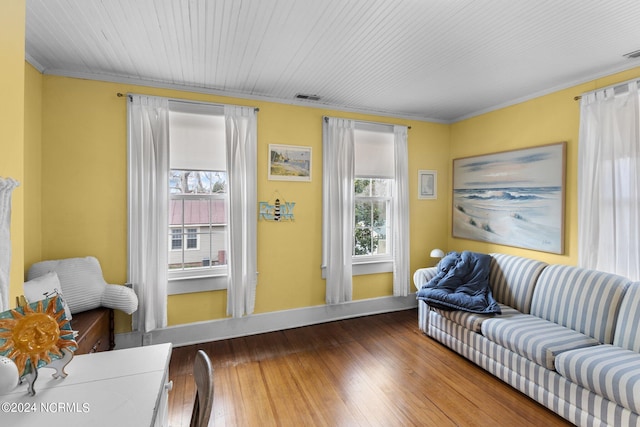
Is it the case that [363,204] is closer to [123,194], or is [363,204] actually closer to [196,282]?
[196,282]

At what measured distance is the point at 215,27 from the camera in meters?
2.03

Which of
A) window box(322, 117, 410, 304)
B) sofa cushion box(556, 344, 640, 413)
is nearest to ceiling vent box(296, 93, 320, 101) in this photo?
window box(322, 117, 410, 304)

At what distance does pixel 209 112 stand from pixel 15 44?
5.94 ft

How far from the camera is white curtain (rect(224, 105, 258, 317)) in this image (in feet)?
10.4

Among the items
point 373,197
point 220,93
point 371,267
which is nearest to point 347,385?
point 371,267

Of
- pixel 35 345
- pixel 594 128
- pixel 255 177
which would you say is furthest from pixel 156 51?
pixel 594 128

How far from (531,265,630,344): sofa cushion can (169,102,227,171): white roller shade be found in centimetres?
342

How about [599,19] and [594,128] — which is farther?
[594,128]

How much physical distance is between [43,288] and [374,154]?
3553 mm

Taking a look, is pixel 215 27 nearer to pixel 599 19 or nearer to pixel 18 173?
pixel 18 173

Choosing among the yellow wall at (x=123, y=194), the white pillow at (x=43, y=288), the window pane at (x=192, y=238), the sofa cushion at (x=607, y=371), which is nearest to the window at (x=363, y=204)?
the yellow wall at (x=123, y=194)

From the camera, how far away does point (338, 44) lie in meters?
2.25

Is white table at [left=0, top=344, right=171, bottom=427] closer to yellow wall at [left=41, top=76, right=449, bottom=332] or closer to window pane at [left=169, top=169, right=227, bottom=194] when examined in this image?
yellow wall at [left=41, top=76, right=449, bottom=332]

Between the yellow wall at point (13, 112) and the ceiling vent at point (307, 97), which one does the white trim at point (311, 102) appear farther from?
the yellow wall at point (13, 112)
